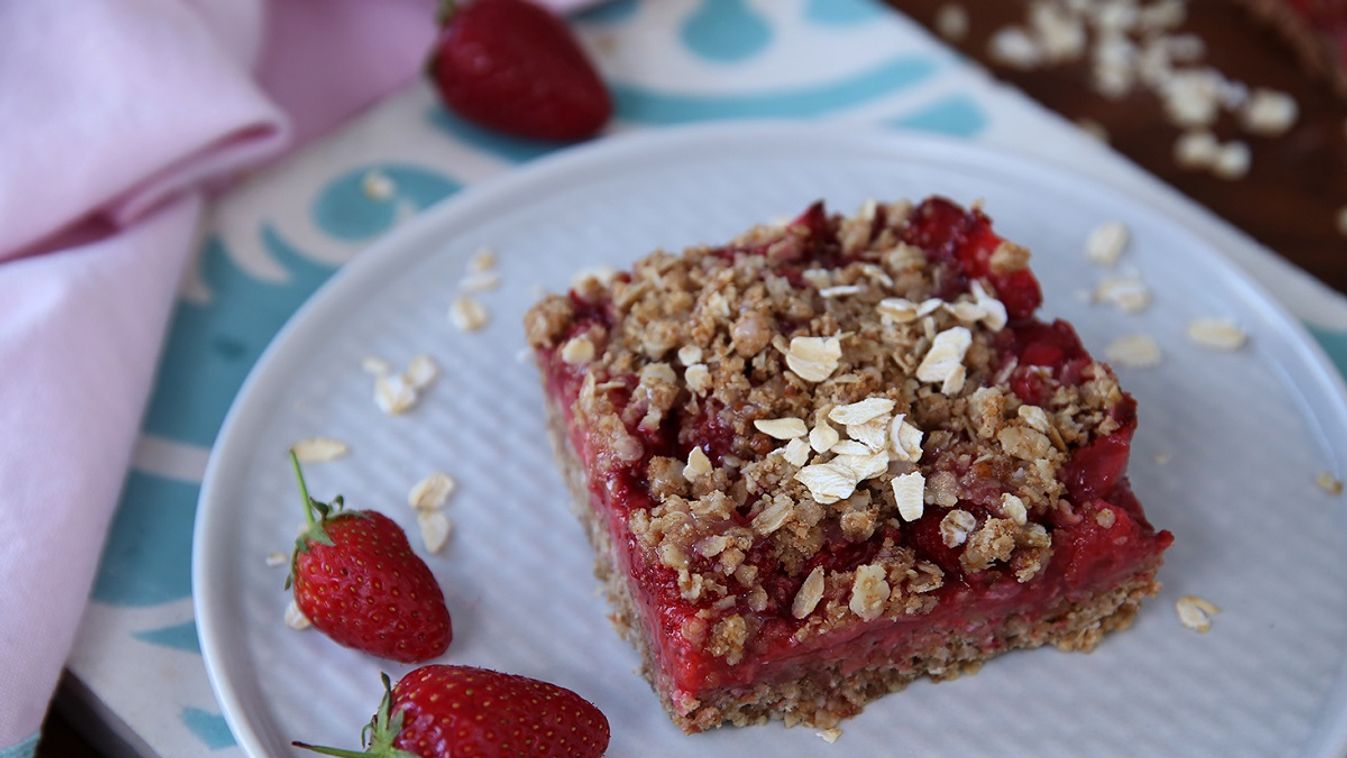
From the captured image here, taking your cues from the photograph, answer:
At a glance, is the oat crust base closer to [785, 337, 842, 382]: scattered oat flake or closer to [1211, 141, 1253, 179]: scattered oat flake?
[785, 337, 842, 382]: scattered oat flake

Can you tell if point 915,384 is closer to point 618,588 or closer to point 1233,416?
point 618,588

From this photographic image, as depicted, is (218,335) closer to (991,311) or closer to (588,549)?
(588,549)

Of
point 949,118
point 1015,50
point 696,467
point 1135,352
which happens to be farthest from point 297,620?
point 1015,50

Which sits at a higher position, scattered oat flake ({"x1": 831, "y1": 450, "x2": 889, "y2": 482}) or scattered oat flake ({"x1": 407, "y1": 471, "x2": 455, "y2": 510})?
scattered oat flake ({"x1": 831, "y1": 450, "x2": 889, "y2": 482})

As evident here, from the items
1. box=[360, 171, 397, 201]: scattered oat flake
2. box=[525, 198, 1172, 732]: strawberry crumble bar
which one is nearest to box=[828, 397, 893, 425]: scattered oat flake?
box=[525, 198, 1172, 732]: strawberry crumble bar

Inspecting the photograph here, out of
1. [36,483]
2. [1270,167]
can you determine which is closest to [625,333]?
[36,483]

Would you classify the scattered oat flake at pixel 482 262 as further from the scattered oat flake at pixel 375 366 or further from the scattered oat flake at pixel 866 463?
the scattered oat flake at pixel 866 463
